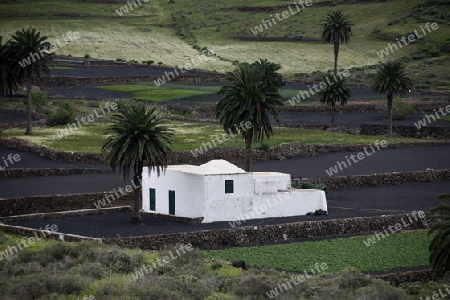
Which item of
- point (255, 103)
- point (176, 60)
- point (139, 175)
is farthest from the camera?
point (176, 60)

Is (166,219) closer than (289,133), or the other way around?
(166,219)

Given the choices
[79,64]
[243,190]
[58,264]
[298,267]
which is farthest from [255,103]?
[79,64]

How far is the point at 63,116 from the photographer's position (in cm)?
9650

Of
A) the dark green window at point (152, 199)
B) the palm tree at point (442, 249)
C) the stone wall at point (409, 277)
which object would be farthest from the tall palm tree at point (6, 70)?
the palm tree at point (442, 249)

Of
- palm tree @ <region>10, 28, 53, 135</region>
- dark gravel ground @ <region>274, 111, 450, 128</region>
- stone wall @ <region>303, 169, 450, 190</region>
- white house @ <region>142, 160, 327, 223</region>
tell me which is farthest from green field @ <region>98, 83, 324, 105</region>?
white house @ <region>142, 160, 327, 223</region>

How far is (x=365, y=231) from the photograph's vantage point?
62.9m

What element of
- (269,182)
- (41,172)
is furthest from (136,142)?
(41,172)

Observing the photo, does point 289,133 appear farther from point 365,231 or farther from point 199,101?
point 365,231

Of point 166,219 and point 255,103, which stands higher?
point 255,103

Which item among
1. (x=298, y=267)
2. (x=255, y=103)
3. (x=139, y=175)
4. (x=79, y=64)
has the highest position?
(x=79, y=64)

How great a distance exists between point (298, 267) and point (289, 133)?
143 feet

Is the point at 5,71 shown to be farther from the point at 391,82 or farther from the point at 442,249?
the point at 442,249

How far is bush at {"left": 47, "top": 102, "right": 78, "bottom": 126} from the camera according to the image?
96.4 meters

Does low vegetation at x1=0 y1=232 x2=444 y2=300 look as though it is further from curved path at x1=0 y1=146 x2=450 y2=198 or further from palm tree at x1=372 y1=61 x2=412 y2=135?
palm tree at x1=372 y1=61 x2=412 y2=135
